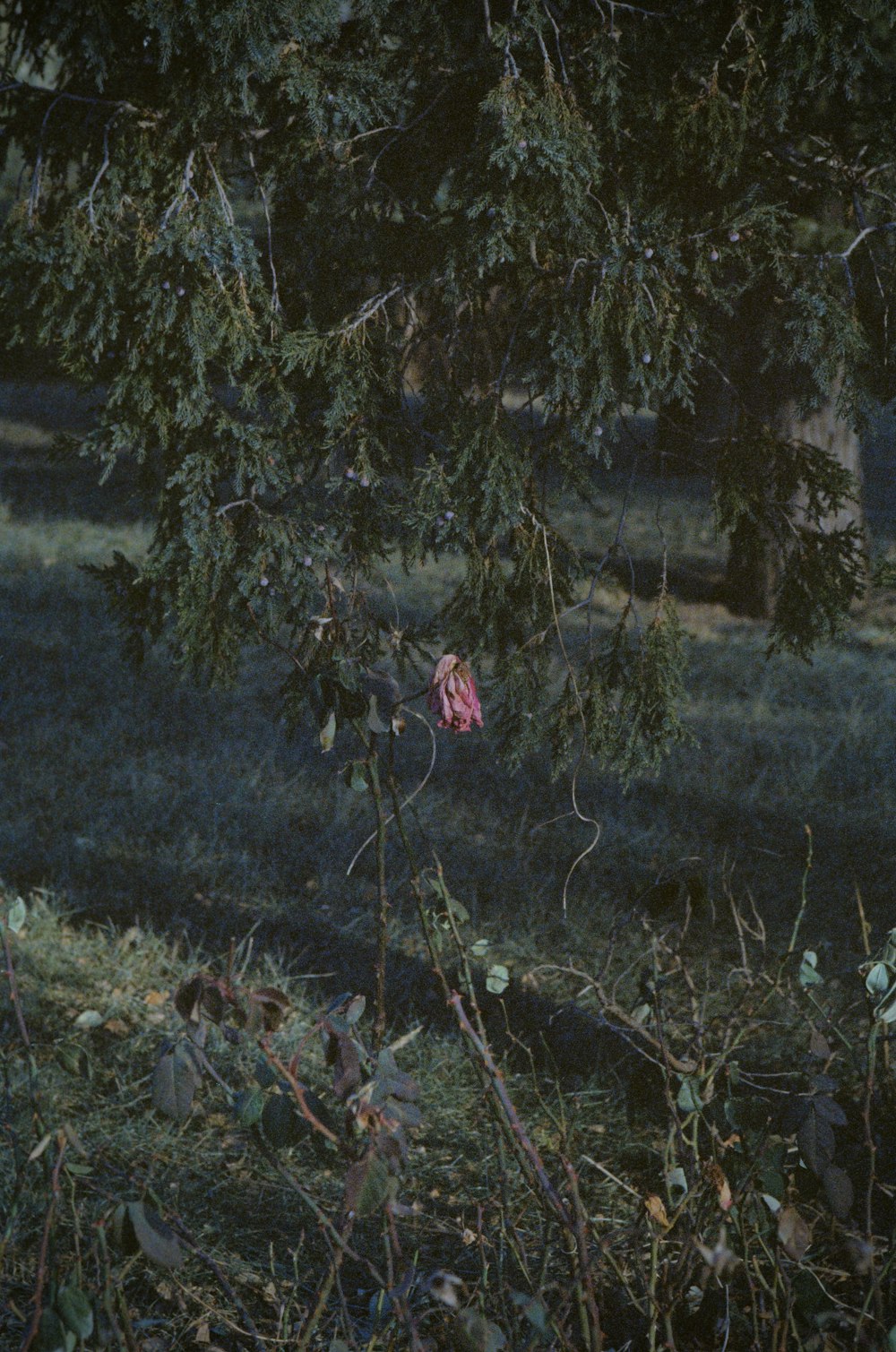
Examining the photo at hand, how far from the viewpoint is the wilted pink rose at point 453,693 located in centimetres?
266

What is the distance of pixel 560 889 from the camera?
562cm

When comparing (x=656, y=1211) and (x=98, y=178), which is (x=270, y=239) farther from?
(x=656, y=1211)

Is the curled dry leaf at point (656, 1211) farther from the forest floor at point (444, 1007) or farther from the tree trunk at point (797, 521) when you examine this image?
the tree trunk at point (797, 521)

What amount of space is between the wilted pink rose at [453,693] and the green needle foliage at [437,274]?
84 cm

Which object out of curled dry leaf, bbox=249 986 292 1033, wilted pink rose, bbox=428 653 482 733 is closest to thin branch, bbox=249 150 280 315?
wilted pink rose, bbox=428 653 482 733

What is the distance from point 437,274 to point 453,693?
6.30 ft

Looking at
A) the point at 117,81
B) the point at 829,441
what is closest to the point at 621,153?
the point at 117,81

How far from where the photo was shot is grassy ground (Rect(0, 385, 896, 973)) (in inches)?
224

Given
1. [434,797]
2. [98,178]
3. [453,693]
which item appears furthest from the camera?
[434,797]

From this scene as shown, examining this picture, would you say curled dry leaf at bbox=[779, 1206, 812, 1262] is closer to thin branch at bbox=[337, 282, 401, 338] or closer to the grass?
the grass

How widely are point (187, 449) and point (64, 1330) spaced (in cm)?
307

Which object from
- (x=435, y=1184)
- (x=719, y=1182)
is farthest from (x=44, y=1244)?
(x=435, y=1184)

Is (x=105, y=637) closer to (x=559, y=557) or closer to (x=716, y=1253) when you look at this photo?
(x=559, y=557)

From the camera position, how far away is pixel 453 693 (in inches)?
106
